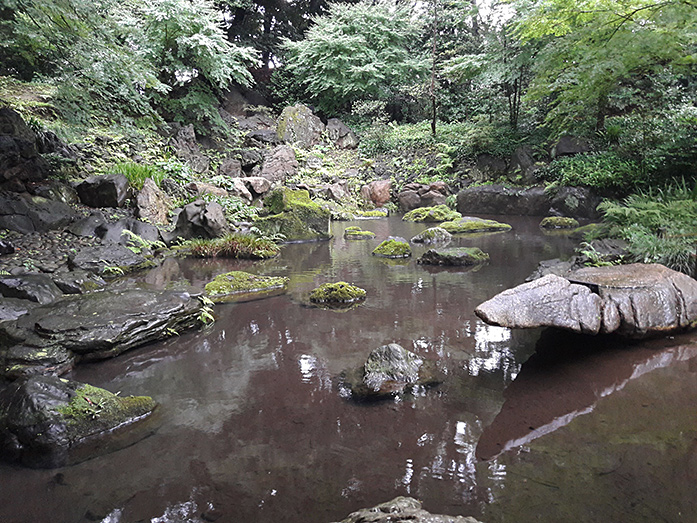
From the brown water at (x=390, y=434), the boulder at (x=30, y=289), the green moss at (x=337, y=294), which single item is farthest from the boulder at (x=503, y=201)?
the boulder at (x=30, y=289)

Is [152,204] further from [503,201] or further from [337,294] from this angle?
[503,201]

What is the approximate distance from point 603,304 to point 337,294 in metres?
2.95

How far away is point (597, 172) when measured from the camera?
11453mm

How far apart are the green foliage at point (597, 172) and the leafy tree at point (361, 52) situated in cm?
1133

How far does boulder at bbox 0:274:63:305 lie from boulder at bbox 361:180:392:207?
13373 mm

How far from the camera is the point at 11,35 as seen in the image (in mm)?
6289

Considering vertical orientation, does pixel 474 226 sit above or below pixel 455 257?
above

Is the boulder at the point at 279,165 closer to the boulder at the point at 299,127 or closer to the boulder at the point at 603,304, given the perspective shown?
the boulder at the point at 299,127

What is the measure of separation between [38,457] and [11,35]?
290 inches

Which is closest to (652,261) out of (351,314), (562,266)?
(562,266)

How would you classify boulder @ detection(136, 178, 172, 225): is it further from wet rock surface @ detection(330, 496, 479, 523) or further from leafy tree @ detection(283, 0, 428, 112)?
leafy tree @ detection(283, 0, 428, 112)

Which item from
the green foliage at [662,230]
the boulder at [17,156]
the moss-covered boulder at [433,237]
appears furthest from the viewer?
the moss-covered boulder at [433,237]

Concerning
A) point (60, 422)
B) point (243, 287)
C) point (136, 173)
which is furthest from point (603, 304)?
point (136, 173)

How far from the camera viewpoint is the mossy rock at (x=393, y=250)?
7.91m
